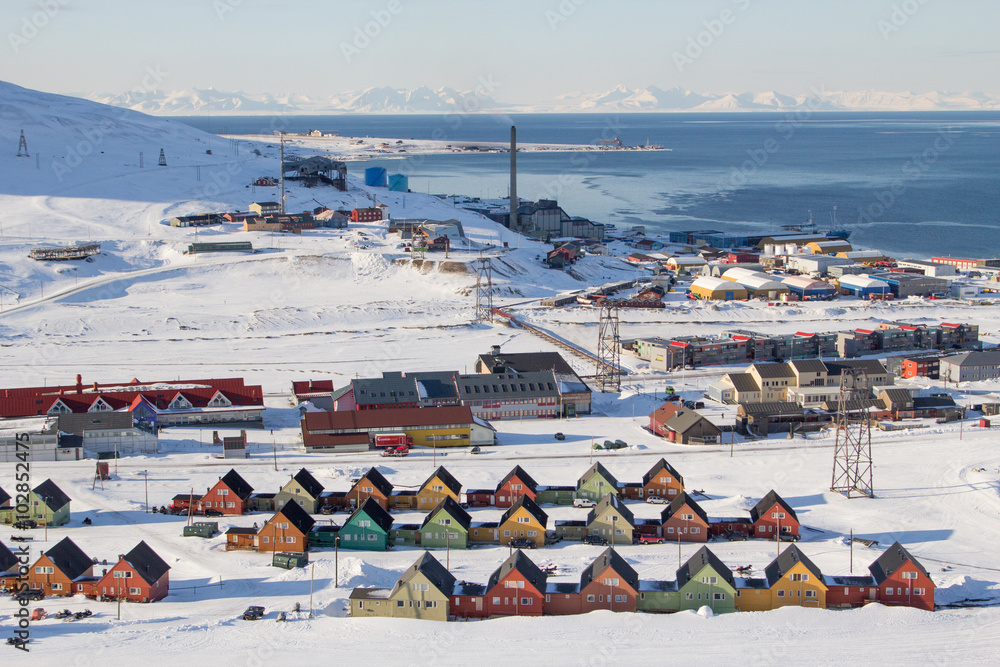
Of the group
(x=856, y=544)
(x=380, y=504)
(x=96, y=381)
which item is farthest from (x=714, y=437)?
(x=96, y=381)

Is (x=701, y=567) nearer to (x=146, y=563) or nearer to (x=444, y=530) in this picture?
(x=444, y=530)

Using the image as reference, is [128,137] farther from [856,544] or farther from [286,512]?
[856,544]

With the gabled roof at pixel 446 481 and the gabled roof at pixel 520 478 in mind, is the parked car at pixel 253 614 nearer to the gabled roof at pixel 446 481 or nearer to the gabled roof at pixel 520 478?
the gabled roof at pixel 446 481

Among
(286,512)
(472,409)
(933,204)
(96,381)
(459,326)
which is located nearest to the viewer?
(286,512)

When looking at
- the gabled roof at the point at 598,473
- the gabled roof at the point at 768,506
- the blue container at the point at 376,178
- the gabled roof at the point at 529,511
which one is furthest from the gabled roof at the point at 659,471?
the blue container at the point at 376,178

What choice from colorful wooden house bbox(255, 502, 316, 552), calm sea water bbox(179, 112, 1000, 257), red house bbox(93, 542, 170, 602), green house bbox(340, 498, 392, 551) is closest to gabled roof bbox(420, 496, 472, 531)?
green house bbox(340, 498, 392, 551)
